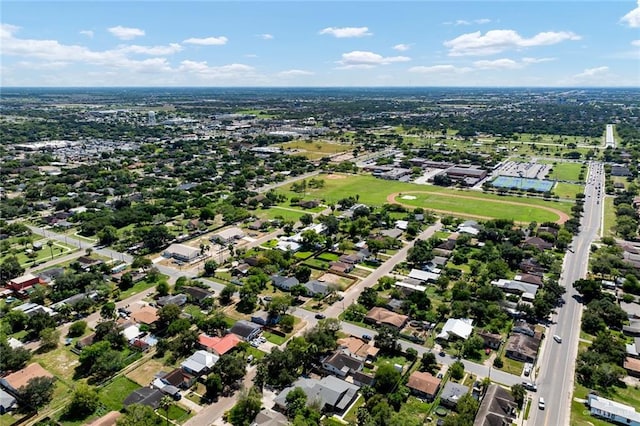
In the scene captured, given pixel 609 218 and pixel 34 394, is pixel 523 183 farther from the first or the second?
pixel 34 394

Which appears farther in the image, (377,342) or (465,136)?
(465,136)

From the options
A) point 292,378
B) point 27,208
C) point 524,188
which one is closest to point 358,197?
point 524,188

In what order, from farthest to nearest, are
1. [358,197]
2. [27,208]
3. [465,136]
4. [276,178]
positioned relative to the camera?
[465,136], [276,178], [358,197], [27,208]

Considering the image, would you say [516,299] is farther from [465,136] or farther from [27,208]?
[465,136]

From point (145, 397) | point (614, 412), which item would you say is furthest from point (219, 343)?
point (614, 412)

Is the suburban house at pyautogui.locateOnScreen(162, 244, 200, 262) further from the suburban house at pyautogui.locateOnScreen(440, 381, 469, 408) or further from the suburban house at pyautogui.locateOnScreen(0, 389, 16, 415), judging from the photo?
the suburban house at pyautogui.locateOnScreen(440, 381, 469, 408)

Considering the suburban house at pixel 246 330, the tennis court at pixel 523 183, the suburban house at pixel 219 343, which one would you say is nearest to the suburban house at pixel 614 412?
the suburban house at pixel 246 330

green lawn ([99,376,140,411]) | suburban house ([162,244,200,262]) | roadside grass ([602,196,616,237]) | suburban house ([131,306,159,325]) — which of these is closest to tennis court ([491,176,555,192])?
roadside grass ([602,196,616,237])
